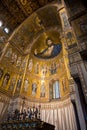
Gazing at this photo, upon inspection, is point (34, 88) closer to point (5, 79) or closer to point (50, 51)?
point (5, 79)

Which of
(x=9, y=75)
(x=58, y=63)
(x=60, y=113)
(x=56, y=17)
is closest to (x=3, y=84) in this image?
(x=9, y=75)

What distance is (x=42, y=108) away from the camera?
12.0 meters

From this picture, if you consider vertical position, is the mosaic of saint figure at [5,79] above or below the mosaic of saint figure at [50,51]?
below

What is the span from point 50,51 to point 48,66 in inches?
108

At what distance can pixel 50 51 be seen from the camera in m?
17.6

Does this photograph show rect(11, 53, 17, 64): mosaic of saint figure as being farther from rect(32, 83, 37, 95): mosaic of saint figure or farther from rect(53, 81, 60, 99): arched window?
rect(53, 81, 60, 99): arched window

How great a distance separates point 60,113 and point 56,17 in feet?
41.5

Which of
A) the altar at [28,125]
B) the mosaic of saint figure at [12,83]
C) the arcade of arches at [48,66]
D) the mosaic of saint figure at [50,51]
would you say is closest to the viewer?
the altar at [28,125]

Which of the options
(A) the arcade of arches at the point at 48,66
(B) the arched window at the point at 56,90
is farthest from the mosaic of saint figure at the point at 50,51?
(B) the arched window at the point at 56,90

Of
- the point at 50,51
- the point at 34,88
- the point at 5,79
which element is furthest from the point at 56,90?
the point at 50,51

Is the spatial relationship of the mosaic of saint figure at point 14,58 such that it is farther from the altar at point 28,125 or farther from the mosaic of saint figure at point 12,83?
the altar at point 28,125

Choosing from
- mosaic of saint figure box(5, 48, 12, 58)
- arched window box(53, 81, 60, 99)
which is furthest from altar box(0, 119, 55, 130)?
mosaic of saint figure box(5, 48, 12, 58)

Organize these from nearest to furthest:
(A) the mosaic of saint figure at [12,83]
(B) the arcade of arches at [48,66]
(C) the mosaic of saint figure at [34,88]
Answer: (B) the arcade of arches at [48,66] → (A) the mosaic of saint figure at [12,83] → (C) the mosaic of saint figure at [34,88]

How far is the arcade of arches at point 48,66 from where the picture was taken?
654cm
